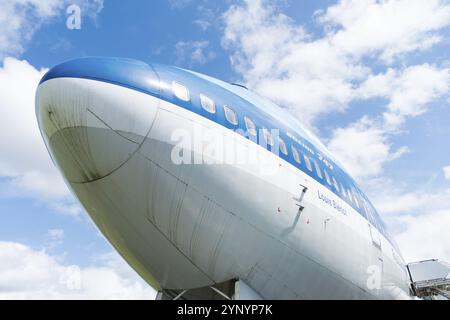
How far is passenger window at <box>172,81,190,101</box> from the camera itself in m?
7.33

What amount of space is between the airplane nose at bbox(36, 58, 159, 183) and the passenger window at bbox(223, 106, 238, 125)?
5.02ft

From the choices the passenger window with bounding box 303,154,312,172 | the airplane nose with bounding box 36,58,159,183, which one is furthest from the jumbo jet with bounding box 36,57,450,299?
the passenger window with bounding box 303,154,312,172

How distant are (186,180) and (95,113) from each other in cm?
185

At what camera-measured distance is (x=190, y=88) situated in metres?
7.70

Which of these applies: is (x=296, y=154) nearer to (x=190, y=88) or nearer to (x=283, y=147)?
(x=283, y=147)

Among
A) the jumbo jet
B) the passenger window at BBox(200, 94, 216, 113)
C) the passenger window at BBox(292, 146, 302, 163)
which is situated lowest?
the jumbo jet

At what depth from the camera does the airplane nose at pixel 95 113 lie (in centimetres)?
668

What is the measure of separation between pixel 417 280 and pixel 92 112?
17.1m

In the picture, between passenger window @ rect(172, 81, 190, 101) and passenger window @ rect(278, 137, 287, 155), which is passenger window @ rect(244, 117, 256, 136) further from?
passenger window @ rect(172, 81, 190, 101)

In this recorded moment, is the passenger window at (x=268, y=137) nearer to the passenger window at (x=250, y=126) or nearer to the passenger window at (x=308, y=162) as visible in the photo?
the passenger window at (x=250, y=126)

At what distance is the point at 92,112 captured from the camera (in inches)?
262

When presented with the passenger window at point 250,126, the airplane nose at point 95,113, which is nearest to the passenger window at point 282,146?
the passenger window at point 250,126

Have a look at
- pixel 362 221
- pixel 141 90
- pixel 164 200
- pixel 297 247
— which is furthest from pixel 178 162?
pixel 362 221

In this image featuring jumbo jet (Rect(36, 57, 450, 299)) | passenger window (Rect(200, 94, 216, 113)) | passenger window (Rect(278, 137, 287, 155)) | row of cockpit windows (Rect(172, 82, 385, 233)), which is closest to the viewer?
jumbo jet (Rect(36, 57, 450, 299))
